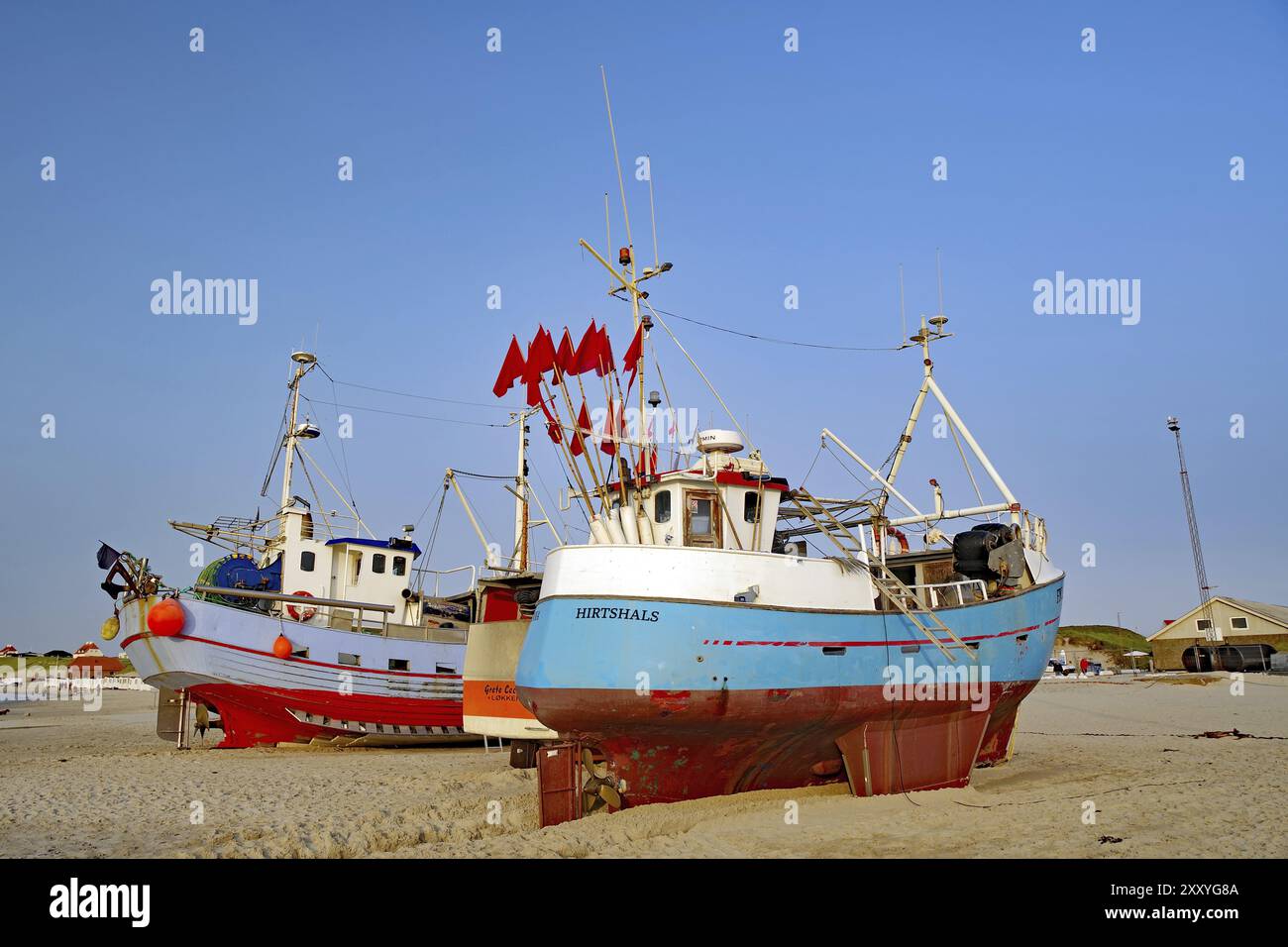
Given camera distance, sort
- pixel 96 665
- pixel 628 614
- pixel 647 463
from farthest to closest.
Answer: pixel 96 665
pixel 647 463
pixel 628 614

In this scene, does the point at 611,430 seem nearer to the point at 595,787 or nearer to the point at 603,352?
the point at 603,352

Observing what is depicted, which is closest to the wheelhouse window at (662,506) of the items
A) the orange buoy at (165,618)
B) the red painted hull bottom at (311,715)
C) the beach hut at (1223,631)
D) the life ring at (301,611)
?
the red painted hull bottom at (311,715)

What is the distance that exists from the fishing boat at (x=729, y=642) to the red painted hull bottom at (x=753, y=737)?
0.03 meters

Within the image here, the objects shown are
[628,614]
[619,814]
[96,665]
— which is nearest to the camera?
[628,614]

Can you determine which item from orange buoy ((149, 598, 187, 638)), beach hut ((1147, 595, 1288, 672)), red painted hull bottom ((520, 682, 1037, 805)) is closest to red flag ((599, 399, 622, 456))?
red painted hull bottom ((520, 682, 1037, 805))

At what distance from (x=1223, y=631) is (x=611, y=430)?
186 ft

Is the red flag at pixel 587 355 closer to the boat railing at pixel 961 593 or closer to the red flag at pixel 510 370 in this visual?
the red flag at pixel 510 370

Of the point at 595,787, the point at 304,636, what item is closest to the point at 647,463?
the point at 595,787

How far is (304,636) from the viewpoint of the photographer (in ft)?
77.9

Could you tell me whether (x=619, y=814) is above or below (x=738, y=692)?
below

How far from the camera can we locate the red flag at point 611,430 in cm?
1354

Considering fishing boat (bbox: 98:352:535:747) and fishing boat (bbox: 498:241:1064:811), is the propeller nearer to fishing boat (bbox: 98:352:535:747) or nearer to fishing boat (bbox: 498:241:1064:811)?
fishing boat (bbox: 498:241:1064:811)

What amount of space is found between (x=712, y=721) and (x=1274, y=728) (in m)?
21.5
